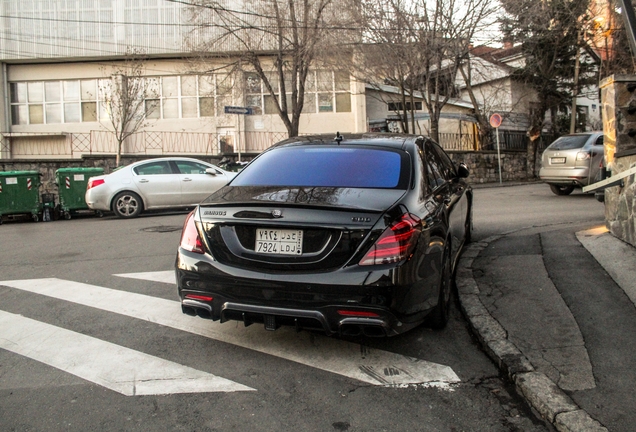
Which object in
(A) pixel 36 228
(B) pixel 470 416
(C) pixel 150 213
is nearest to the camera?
(B) pixel 470 416

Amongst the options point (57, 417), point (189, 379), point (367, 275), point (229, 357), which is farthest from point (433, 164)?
point (57, 417)

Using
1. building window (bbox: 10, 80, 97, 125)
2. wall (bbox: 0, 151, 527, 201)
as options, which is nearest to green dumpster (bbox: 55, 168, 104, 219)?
wall (bbox: 0, 151, 527, 201)

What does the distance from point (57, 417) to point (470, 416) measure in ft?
7.80

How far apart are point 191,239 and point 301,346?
117 cm

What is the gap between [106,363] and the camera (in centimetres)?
405

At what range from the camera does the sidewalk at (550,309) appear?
3.37 meters

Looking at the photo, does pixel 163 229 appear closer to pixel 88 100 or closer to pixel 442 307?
pixel 442 307

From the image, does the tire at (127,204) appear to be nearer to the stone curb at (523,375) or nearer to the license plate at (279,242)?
the stone curb at (523,375)

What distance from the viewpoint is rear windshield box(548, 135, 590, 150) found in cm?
1448

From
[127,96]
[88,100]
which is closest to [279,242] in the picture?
[127,96]

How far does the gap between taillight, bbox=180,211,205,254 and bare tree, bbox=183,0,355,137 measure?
16630mm

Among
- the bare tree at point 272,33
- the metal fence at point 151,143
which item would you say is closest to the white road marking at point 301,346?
the bare tree at point 272,33

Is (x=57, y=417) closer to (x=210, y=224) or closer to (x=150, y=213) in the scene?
(x=210, y=224)

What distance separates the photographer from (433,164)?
17.7 ft
